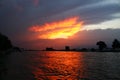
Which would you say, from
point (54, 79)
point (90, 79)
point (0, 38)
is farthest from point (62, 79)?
point (0, 38)

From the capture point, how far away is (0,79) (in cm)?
3953

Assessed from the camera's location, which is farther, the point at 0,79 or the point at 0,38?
the point at 0,38

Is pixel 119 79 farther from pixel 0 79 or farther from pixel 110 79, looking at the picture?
pixel 0 79

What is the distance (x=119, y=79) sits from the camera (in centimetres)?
4169

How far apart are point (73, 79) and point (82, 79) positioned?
157 cm

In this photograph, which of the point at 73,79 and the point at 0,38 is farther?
the point at 0,38

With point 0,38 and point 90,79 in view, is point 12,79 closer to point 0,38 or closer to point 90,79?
point 90,79

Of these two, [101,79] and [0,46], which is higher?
[0,46]

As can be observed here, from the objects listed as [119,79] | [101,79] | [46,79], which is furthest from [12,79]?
[119,79]

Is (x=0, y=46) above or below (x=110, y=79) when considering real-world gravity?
above

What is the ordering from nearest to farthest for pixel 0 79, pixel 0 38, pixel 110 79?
pixel 0 79
pixel 110 79
pixel 0 38

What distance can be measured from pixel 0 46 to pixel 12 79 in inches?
5444

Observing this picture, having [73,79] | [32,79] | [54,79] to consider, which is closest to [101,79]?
[73,79]

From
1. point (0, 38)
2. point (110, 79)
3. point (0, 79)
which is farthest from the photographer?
point (0, 38)
